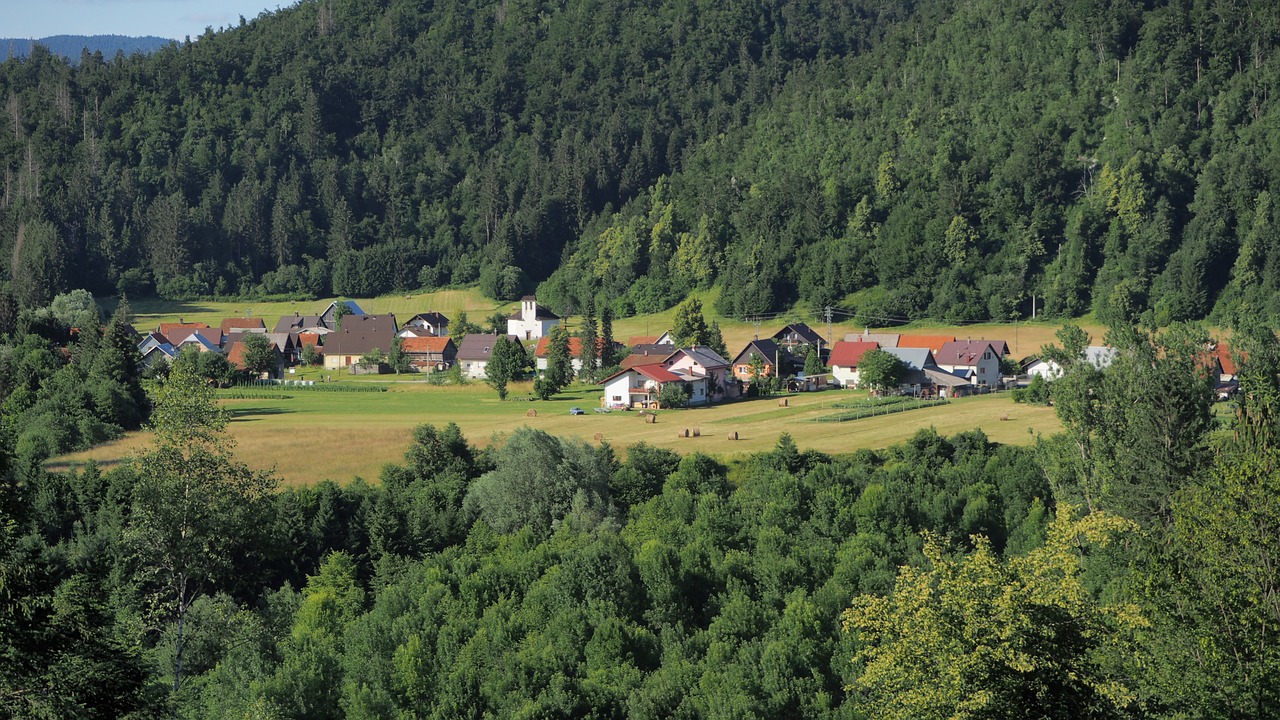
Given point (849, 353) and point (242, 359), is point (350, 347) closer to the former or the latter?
point (242, 359)

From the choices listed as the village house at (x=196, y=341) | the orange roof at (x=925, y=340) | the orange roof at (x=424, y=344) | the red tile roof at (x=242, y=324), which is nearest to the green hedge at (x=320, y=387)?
the village house at (x=196, y=341)

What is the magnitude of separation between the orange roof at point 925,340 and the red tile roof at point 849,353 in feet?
15.4

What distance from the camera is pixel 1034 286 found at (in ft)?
318

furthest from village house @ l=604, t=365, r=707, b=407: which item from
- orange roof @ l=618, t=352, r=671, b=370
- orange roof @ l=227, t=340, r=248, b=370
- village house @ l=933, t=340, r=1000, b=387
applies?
orange roof @ l=227, t=340, r=248, b=370

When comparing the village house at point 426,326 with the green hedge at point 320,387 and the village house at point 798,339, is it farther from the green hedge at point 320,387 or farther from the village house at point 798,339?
the village house at point 798,339

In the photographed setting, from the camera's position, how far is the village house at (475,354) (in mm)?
83000

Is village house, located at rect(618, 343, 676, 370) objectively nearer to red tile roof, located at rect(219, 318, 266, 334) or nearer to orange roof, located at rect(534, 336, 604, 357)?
orange roof, located at rect(534, 336, 604, 357)

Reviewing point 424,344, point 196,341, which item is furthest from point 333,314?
point 424,344

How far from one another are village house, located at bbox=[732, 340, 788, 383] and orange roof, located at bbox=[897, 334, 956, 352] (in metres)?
9.44

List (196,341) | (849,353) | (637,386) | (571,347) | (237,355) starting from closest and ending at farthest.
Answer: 1. (637,386)
2. (849,353)
3. (571,347)
4. (237,355)
5. (196,341)

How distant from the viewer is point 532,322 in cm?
10112

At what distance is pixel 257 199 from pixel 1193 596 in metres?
134

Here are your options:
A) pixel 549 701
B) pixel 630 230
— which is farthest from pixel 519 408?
pixel 630 230

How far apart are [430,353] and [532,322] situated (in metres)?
16.3
